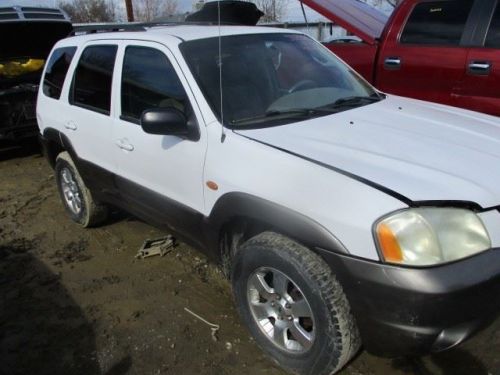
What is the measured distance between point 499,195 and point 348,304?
0.81 m

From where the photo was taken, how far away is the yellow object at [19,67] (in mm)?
7680

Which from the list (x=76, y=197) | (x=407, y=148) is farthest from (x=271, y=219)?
(x=76, y=197)

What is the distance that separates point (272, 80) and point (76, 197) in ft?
7.98

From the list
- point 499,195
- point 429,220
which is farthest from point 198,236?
point 499,195

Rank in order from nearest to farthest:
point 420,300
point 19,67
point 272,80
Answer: point 420,300 → point 272,80 → point 19,67

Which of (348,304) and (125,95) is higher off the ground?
(125,95)

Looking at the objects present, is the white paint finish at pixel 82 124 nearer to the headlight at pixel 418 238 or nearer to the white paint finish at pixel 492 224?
the headlight at pixel 418 238

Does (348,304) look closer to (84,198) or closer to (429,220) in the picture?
(429,220)

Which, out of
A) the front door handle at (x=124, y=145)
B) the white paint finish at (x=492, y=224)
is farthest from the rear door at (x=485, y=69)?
the front door handle at (x=124, y=145)

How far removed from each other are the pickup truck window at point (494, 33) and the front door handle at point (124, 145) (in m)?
3.22

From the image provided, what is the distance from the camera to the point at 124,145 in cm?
Result: 337

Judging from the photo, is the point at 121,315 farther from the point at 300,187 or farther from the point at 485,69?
the point at 485,69

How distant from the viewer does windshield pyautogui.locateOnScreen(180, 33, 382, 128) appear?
2855mm

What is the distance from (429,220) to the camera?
200cm
